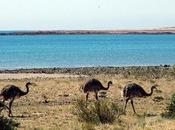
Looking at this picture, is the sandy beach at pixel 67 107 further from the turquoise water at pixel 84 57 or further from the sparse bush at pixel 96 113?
the turquoise water at pixel 84 57

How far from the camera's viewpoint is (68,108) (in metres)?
22.4

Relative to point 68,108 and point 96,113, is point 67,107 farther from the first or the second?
point 96,113

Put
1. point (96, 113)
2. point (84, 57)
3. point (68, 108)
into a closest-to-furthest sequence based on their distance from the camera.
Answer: point (96, 113) → point (68, 108) → point (84, 57)

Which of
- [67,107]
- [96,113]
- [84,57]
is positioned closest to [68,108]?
[67,107]

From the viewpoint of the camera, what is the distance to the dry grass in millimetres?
17163

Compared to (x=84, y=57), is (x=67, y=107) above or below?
above

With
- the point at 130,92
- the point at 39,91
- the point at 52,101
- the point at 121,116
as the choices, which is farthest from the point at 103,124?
the point at 39,91

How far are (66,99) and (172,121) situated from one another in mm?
9436

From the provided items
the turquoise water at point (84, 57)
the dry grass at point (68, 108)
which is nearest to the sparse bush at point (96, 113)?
the dry grass at point (68, 108)

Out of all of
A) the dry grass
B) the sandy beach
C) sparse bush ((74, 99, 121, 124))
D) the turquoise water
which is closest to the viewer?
the dry grass

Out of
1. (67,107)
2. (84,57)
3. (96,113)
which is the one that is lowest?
(84,57)

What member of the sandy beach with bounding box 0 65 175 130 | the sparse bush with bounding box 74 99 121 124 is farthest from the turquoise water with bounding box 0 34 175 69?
the sparse bush with bounding box 74 99 121 124

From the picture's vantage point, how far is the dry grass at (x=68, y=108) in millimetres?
17163

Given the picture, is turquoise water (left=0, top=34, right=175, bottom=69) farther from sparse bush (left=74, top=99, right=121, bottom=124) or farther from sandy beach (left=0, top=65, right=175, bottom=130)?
sparse bush (left=74, top=99, right=121, bottom=124)
